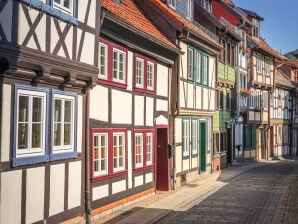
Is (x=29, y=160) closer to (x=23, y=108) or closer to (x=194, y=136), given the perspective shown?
(x=23, y=108)

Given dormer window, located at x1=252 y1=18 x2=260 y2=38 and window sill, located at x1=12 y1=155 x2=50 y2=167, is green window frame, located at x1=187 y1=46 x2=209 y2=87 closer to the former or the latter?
window sill, located at x1=12 y1=155 x2=50 y2=167

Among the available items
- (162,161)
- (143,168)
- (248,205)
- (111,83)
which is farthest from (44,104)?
(162,161)

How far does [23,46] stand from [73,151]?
318cm

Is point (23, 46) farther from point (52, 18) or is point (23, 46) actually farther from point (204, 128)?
point (204, 128)

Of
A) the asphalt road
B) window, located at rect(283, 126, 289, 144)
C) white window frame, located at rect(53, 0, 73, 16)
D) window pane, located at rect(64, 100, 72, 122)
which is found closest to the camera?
white window frame, located at rect(53, 0, 73, 16)

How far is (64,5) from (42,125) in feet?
8.48

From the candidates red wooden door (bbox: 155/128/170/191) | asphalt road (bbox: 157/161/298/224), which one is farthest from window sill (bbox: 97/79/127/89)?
red wooden door (bbox: 155/128/170/191)

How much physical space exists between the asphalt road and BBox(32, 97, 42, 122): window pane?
4.84 metres

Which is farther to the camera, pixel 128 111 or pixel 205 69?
pixel 205 69

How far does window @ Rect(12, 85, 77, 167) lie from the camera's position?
905cm

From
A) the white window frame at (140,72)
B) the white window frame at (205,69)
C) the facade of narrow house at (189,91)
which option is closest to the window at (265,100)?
the facade of narrow house at (189,91)

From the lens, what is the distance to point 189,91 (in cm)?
2072

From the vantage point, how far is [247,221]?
42.4 feet

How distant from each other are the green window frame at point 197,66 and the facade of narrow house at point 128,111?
7.68ft
